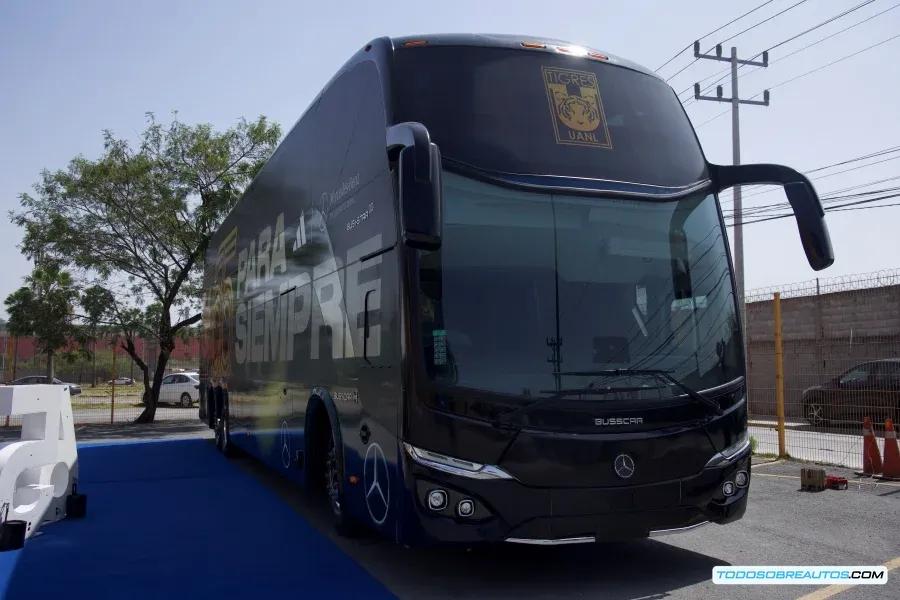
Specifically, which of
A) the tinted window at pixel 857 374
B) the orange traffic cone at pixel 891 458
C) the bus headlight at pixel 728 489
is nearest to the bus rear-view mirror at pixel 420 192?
the bus headlight at pixel 728 489

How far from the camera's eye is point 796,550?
6.84 metres

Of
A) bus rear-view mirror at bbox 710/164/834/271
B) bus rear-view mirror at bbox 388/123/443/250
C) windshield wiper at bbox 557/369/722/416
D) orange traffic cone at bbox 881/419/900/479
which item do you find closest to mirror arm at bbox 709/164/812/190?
bus rear-view mirror at bbox 710/164/834/271

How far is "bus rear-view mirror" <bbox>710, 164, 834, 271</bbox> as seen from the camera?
6.21 m

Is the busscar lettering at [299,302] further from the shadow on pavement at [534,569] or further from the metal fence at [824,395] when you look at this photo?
the metal fence at [824,395]

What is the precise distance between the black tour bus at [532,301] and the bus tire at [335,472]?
6 cm

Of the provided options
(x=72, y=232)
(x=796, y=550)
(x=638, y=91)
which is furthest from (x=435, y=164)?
(x=72, y=232)

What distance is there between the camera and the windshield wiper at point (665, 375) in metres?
5.45

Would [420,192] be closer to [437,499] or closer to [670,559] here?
[437,499]

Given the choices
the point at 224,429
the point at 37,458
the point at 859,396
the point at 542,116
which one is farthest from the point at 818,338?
the point at 37,458

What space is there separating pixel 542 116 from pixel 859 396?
8641 millimetres

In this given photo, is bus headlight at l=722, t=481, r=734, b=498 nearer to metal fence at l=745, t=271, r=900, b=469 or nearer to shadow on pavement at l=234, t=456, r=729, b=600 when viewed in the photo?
shadow on pavement at l=234, t=456, r=729, b=600

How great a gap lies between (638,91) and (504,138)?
1.35 m

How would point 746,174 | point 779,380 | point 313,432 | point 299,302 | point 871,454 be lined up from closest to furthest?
point 746,174 → point 313,432 → point 299,302 → point 871,454 → point 779,380

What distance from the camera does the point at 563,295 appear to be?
560 centimetres
